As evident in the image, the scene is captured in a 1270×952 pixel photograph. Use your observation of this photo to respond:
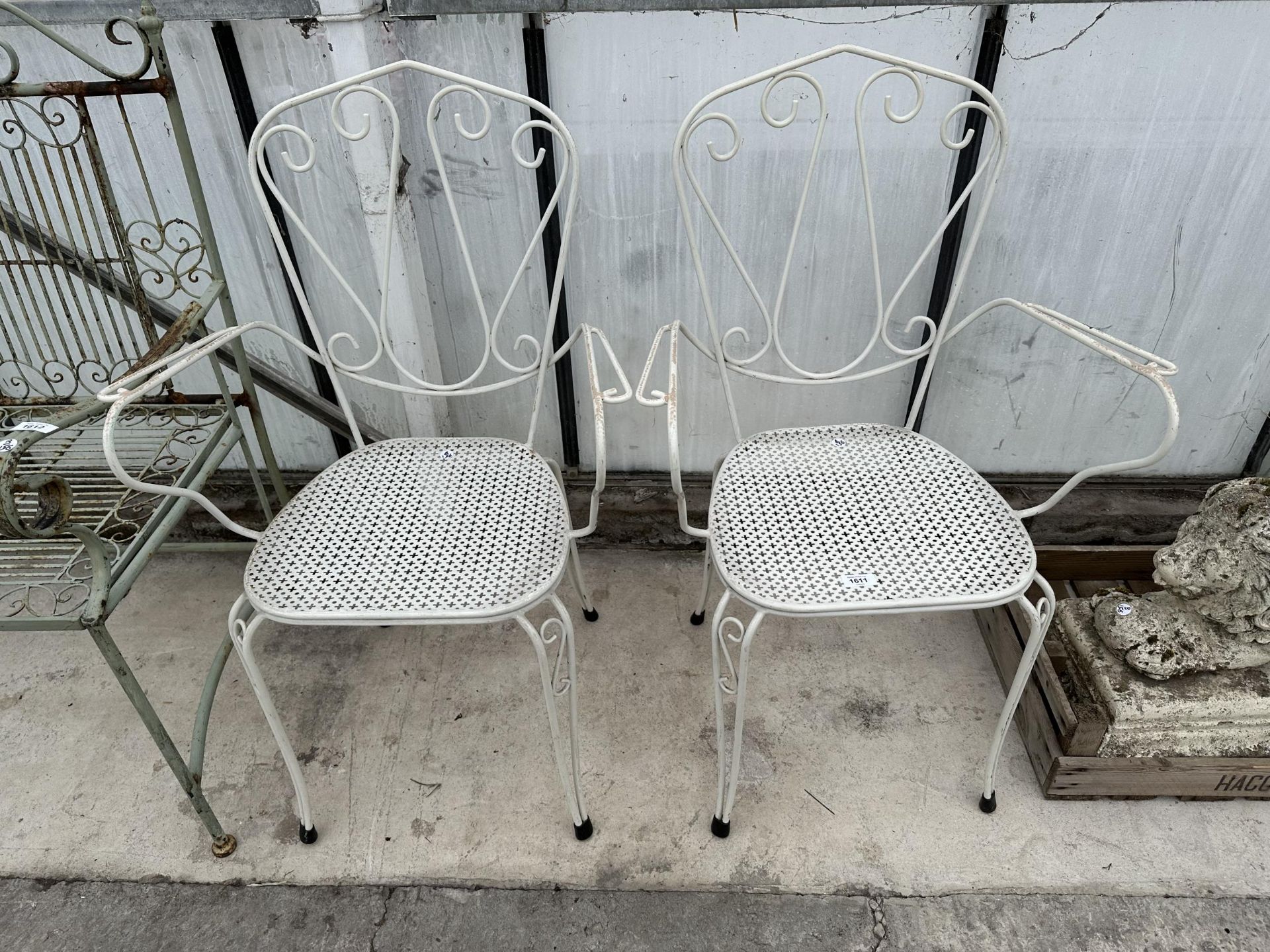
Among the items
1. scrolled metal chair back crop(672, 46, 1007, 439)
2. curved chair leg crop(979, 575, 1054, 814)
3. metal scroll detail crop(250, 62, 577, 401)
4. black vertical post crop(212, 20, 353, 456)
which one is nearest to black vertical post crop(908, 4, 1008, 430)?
scrolled metal chair back crop(672, 46, 1007, 439)

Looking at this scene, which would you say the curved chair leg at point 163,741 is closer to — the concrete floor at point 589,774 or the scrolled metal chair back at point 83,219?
the concrete floor at point 589,774

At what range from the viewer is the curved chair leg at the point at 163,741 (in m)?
1.13

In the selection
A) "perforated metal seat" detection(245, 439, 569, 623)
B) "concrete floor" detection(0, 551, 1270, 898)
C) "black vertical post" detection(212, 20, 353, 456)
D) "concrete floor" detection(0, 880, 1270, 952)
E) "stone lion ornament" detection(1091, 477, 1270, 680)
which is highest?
"black vertical post" detection(212, 20, 353, 456)

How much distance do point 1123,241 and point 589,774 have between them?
154 cm

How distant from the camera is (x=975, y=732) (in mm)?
1608

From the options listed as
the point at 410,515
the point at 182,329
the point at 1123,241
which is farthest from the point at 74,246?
the point at 1123,241

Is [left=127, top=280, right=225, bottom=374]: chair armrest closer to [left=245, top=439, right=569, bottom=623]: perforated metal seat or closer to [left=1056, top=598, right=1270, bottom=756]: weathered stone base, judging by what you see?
[left=245, top=439, right=569, bottom=623]: perforated metal seat

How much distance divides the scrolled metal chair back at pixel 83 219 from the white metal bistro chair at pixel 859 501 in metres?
0.93

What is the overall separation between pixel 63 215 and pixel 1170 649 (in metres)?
2.17

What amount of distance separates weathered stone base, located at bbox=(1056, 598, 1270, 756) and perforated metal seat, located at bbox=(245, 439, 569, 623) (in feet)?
3.40

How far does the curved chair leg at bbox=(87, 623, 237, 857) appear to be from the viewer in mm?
1134

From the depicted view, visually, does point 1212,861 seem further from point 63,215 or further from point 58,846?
point 63,215

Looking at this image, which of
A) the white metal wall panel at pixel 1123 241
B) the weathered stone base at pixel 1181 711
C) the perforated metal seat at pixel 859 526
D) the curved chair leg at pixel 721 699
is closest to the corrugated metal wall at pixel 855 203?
the white metal wall panel at pixel 1123 241

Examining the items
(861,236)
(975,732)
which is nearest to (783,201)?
(861,236)
